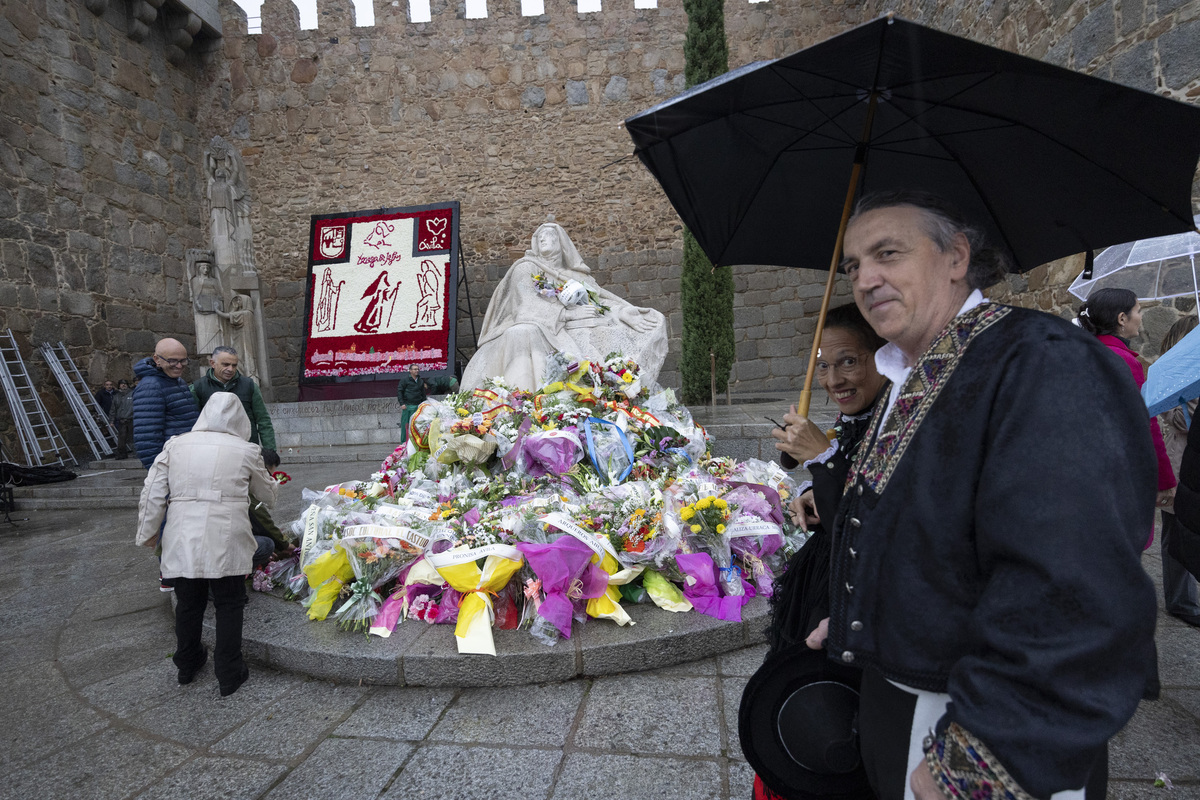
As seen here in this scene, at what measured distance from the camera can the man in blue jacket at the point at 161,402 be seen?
11.2 ft

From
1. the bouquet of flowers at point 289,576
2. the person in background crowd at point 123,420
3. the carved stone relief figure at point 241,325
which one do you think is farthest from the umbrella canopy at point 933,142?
the person in background crowd at point 123,420

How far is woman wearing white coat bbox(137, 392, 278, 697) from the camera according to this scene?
2418 mm

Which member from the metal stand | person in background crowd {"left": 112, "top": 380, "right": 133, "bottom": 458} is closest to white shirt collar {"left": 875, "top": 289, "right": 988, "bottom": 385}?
person in background crowd {"left": 112, "top": 380, "right": 133, "bottom": 458}

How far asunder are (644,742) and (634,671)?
1.47ft

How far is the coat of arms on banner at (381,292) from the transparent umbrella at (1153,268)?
861cm

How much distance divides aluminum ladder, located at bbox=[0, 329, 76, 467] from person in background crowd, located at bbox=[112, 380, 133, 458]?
0.66 m

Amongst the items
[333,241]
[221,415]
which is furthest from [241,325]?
[221,415]

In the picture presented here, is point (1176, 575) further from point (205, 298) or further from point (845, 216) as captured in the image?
point (205, 298)

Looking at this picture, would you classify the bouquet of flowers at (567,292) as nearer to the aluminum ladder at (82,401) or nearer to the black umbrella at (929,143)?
the black umbrella at (929,143)

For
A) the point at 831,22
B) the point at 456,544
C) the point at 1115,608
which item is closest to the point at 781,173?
the point at 1115,608

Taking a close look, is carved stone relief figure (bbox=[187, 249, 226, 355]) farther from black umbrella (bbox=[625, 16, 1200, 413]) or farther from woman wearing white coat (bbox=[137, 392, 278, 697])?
black umbrella (bbox=[625, 16, 1200, 413])

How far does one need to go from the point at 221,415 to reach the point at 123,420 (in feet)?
25.6

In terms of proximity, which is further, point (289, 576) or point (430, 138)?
point (430, 138)

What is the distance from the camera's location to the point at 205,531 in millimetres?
2428
